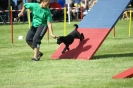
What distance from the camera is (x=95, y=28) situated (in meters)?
15.9

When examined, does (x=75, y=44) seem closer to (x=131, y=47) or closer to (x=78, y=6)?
(x=131, y=47)

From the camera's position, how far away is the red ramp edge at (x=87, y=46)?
14.8 metres

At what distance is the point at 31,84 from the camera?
10.6 m

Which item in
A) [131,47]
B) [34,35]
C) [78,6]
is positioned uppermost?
[34,35]

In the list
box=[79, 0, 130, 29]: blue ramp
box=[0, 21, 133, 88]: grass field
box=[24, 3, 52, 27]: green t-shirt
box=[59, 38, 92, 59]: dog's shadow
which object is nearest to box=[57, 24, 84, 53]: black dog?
box=[59, 38, 92, 59]: dog's shadow

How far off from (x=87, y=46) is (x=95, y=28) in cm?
90

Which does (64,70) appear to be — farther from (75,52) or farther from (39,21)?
(75,52)

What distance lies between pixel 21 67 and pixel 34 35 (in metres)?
1.64

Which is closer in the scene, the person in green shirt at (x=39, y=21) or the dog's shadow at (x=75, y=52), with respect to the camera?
the person in green shirt at (x=39, y=21)

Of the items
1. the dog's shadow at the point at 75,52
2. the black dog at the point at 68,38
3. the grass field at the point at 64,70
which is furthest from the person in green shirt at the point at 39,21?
the dog's shadow at the point at 75,52

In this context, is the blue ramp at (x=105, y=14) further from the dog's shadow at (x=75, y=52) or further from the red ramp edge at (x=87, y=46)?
the dog's shadow at (x=75, y=52)

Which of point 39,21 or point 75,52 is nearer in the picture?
point 39,21

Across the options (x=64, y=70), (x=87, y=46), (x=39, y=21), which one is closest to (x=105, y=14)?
(x=87, y=46)

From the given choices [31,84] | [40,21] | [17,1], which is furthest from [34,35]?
[17,1]
